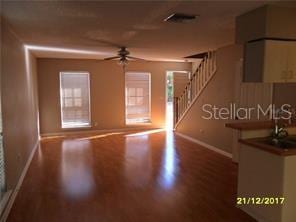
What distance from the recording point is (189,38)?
4.50m

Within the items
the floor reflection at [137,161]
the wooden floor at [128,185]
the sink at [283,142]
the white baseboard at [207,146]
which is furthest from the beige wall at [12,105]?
the white baseboard at [207,146]

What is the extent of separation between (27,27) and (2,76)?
896 mm

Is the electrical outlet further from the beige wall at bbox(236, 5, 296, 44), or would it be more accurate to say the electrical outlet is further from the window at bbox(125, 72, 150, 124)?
the window at bbox(125, 72, 150, 124)

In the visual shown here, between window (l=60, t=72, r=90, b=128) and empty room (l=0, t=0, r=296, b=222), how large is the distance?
86 cm

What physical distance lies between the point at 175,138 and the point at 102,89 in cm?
286

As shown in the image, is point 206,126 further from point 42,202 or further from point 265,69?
point 42,202

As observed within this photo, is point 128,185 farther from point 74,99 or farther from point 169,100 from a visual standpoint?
point 169,100

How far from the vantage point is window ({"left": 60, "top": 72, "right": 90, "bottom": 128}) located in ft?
25.9

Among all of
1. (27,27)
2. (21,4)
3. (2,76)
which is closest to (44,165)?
(2,76)

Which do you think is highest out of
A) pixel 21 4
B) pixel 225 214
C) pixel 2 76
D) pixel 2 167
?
pixel 21 4

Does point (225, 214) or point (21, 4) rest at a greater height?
point (21, 4)

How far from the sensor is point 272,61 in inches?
116

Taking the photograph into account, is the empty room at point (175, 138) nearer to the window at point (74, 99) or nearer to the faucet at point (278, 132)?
the faucet at point (278, 132)
